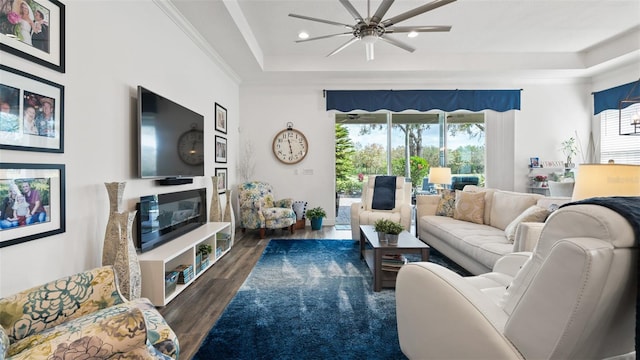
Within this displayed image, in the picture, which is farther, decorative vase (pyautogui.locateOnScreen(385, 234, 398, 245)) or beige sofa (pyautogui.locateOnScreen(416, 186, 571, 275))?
decorative vase (pyautogui.locateOnScreen(385, 234, 398, 245))

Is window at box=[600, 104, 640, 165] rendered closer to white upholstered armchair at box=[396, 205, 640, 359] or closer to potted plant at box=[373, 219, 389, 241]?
potted plant at box=[373, 219, 389, 241]

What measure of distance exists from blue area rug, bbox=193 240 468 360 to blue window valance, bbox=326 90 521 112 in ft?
10.4

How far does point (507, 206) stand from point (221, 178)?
3.79 metres

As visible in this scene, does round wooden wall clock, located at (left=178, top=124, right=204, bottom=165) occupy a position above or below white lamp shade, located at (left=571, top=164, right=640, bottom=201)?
above

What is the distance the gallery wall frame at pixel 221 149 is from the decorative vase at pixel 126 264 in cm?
238

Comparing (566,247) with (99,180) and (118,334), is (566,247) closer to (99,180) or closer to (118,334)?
(118,334)

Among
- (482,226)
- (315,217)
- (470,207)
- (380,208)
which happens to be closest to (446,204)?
(470,207)

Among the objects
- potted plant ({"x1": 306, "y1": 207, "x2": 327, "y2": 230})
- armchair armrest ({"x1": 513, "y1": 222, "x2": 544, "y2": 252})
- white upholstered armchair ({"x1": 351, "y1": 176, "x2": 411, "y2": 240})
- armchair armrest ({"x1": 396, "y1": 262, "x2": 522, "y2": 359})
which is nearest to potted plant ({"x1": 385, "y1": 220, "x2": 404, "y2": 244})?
armchair armrest ({"x1": 513, "y1": 222, "x2": 544, "y2": 252})

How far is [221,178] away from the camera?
429cm

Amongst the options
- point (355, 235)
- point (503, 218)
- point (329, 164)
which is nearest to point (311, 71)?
point (329, 164)

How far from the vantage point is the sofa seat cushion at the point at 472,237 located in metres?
2.31

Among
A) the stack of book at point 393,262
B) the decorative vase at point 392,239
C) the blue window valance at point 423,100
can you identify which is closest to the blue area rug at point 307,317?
the stack of book at point 393,262

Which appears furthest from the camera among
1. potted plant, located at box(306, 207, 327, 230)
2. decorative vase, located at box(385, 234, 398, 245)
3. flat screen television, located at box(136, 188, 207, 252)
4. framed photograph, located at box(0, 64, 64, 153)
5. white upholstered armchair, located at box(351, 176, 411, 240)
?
potted plant, located at box(306, 207, 327, 230)

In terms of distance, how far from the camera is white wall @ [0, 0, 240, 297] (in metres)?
1.51
